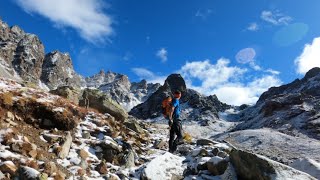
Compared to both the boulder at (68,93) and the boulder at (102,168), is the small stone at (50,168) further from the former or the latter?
the boulder at (68,93)

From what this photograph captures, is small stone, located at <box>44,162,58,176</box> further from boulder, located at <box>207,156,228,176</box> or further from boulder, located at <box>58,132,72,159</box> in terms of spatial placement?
boulder, located at <box>207,156,228,176</box>

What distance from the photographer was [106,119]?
21.5 metres

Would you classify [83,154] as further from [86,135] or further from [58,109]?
[58,109]

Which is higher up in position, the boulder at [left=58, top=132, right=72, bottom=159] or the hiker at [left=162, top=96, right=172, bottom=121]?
the hiker at [left=162, top=96, right=172, bottom=121]

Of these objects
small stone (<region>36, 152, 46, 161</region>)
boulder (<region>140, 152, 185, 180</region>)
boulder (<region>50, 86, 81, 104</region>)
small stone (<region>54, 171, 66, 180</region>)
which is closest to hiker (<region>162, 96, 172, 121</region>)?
boulder (<region>140, 152, 185, 180</region>)

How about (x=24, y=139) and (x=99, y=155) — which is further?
(x=99, y=155)

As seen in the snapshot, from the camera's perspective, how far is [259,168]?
1207 cm

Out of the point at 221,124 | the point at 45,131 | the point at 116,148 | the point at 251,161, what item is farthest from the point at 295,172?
the point at 221,124

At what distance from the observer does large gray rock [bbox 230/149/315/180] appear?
11.7 metres

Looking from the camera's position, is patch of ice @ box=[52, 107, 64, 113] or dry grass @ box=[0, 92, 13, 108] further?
patch of ice @ box=[52, 107, 64, 113]

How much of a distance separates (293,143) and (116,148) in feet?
147

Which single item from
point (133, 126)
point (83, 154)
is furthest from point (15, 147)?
point (133, 126)

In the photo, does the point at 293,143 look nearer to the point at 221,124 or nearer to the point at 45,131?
the point at 45,131

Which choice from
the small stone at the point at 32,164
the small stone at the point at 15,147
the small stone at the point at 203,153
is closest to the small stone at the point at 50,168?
the small stone at the point at 32,164
